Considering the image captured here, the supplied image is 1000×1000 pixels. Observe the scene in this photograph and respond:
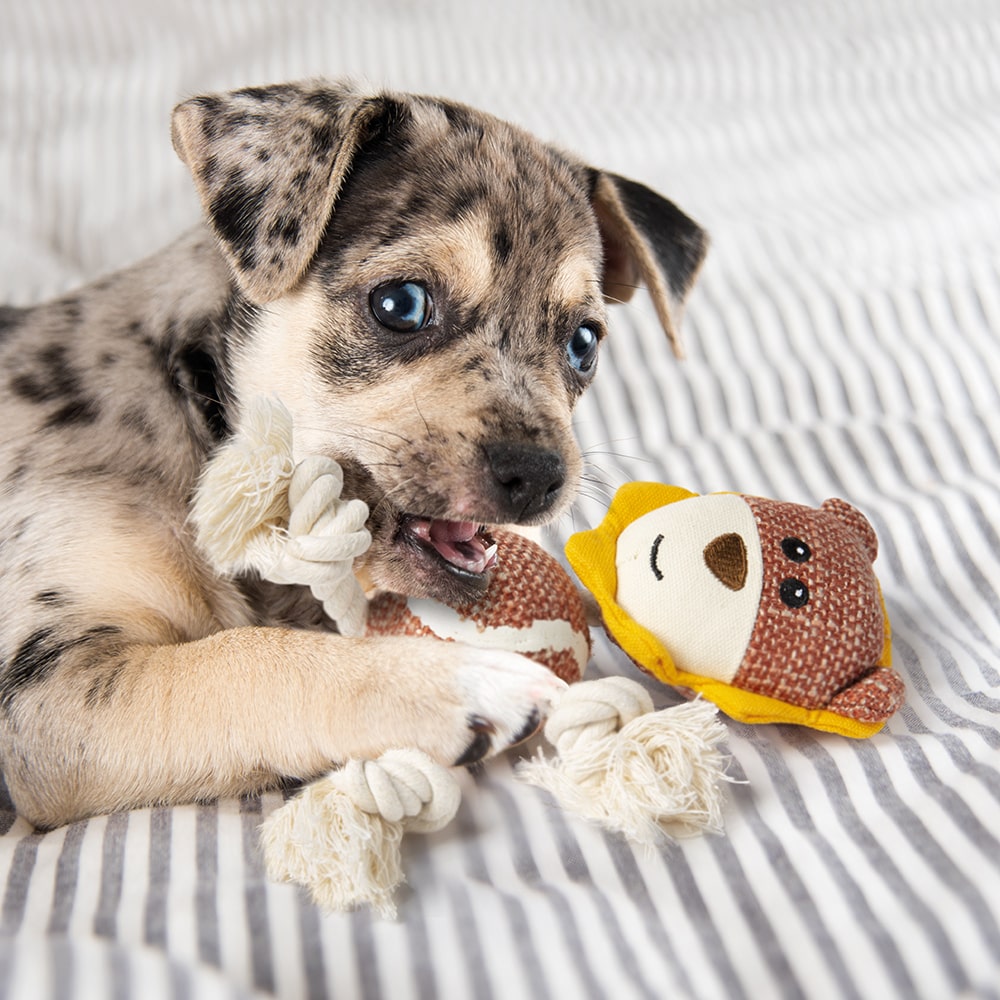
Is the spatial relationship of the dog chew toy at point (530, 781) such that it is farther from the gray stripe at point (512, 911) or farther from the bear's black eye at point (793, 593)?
the bear's black eye at point (793, 593)

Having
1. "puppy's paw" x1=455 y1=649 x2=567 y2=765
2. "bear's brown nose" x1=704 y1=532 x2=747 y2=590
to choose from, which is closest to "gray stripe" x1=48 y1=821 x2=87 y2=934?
"puppy's paw" x1=455 y1=649 x2=567 y2=765

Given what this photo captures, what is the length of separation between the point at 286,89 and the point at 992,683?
228 cm

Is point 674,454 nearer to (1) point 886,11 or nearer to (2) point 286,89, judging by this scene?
(2) point 286,89

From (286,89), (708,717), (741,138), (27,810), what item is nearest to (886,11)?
(741,138)

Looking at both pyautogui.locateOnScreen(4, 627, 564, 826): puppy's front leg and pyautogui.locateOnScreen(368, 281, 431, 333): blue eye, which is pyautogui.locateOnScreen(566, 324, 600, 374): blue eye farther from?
pyautogui.locateOnScreen(4, 627, 564, 826): puppy's front leg

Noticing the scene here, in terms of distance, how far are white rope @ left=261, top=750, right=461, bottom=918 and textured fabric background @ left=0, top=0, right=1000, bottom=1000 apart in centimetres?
5

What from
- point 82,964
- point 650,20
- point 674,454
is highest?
point 650,20

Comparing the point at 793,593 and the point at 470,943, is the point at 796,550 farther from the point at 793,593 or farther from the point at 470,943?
the point at 470,943

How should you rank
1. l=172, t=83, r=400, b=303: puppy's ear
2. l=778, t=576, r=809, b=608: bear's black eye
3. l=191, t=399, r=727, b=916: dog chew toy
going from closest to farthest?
1. l=191, t=399, r=727, b=916: dog chew toy
2. l=778, t=576, r=809, b=608: bear's black eye
3. l=172, t=83, r=400, b=303: puppy's ear

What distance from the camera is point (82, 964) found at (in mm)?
1651

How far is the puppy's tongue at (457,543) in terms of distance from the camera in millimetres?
2482

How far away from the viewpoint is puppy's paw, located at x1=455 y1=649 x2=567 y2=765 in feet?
7.09

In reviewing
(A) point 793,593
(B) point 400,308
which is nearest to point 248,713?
(B) point 400,308

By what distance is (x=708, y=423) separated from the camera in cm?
443
